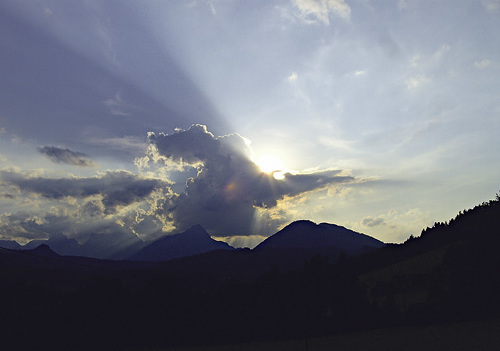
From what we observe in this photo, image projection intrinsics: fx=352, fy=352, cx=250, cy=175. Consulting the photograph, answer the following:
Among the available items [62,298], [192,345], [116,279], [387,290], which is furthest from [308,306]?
[62,298]

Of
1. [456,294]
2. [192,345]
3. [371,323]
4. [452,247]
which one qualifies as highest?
[452,247]

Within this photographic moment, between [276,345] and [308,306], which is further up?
[308,306]

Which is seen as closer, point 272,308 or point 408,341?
point 408,341

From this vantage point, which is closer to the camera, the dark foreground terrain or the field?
the field

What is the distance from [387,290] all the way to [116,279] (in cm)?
8722

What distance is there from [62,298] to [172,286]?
109 ft

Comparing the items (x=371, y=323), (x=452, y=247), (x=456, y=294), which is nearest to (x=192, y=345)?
(x=371, y=323)

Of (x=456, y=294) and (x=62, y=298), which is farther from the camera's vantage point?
(x=62, y=298)

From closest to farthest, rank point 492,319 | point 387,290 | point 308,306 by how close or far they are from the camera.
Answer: point 492,319, point 308,306, point 387,290

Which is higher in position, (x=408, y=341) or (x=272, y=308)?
(x=272, y=308)

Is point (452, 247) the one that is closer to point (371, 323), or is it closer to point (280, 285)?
point (371, 323)

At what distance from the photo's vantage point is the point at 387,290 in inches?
4419

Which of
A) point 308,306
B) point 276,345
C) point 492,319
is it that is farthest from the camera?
point 308,306

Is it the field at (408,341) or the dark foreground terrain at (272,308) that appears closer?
the field at (408,341)
